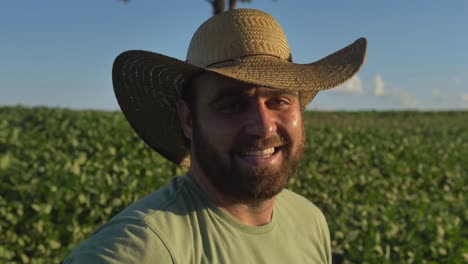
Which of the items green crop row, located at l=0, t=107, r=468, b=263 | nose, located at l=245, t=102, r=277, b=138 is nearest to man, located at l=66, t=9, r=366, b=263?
nose, located at l=245, t=102, r=277, b=138

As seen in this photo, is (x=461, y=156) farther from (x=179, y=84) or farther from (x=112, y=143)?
(x=179, y=84)

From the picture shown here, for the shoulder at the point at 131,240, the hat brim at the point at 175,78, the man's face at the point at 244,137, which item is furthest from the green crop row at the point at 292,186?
the shoulder at the point at 131,240

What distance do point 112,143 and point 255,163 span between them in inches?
262

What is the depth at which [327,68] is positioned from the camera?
9.29ft

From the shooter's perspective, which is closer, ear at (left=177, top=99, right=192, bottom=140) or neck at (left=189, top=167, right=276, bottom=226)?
neck at (left=189, top=167, right=276, bottom=226)

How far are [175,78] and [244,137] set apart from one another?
1.76 feet

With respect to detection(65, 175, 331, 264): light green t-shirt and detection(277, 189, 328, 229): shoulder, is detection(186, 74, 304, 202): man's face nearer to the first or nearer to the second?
detection(65, 175, 331, 264): light green t-shirt

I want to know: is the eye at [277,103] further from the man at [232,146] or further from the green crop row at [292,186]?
the green crop row at [292,186]

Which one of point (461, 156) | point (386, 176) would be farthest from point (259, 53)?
point (461, 156)

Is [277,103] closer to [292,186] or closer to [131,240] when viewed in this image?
[131,240]

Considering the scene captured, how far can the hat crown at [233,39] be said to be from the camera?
2605 millimetres

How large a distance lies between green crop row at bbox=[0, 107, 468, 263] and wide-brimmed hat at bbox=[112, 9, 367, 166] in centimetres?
251

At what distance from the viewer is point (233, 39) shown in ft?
8.58

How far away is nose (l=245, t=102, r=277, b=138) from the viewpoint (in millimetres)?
2432
